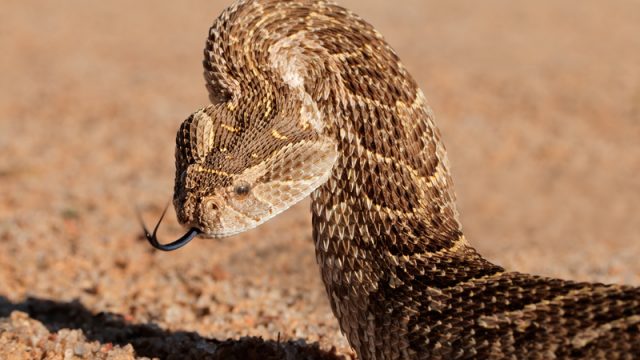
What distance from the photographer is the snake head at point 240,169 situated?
4941 millimetres

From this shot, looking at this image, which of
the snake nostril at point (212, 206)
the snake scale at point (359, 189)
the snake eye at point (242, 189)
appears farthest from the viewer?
the snake eye at point (242, 189)

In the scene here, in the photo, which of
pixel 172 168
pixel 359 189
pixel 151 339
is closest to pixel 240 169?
pixel 359 189

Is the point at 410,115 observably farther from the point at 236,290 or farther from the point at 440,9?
the point at 440,9

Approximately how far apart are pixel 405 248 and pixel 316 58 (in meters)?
1.35

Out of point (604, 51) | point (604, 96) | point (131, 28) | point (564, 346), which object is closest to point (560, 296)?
point (564, 346)

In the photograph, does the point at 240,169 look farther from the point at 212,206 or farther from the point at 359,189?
the point at 359,189

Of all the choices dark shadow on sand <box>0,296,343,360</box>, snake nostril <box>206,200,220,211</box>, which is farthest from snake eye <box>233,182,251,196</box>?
dark shadow on sand <box>0,296,343,360</box>

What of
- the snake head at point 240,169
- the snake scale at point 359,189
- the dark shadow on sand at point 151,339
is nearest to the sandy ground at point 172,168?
the dark shadow on sand at point 151,339

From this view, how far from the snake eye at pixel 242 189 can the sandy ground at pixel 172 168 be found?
1410 millimetres

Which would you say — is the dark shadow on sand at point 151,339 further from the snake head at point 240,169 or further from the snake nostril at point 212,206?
the snake nostril at point 212,206

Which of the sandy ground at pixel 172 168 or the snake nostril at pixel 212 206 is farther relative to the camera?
the sandy ground at pixel 172 168

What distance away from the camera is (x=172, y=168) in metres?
14.4

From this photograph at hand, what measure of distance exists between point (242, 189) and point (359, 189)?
2.41ft

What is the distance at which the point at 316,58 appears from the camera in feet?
18.6
